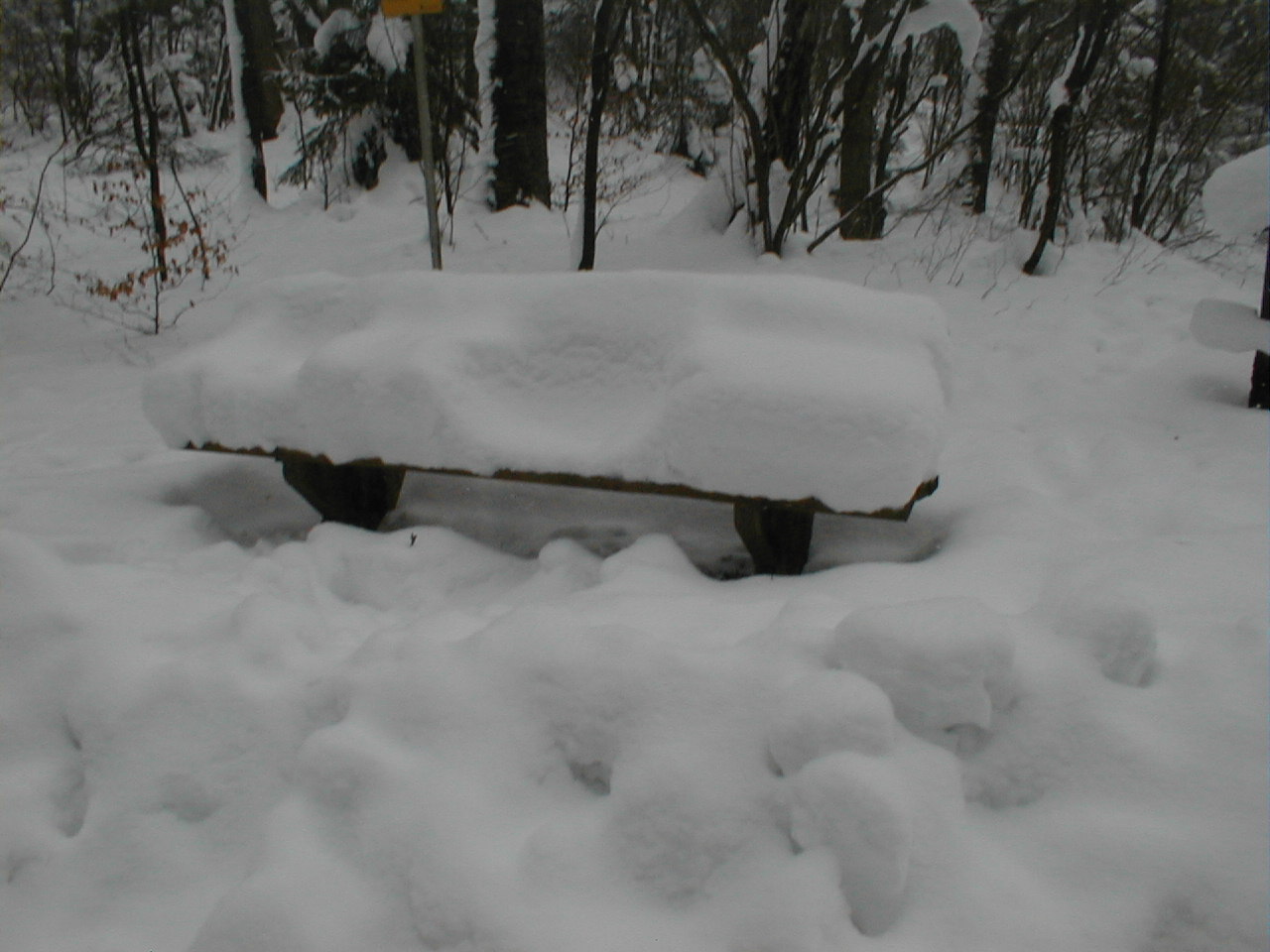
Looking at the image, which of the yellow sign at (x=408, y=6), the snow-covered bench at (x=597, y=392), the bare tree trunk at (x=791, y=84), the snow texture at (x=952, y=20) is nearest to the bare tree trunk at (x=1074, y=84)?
the snow texture at (x=952, y=20)

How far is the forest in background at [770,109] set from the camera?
19.0ft

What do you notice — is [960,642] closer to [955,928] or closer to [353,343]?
[955,928]

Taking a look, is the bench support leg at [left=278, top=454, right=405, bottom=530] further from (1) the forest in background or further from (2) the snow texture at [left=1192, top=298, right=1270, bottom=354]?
(2) the snow texture at [left=1192, top=298, right=1270, bottom=354]

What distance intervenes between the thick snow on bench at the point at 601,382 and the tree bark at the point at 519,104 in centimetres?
502

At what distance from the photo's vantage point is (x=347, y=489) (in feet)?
10.4

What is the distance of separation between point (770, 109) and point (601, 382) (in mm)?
4005

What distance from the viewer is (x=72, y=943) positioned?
163cm

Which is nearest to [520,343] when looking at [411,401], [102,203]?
[411,401]


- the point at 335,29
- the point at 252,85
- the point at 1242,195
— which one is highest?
the point at 335,29

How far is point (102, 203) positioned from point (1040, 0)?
10.6 meters

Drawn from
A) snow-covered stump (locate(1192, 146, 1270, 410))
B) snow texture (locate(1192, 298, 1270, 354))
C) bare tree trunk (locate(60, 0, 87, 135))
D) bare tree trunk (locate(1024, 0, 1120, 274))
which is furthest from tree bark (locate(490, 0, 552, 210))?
bare tree trunk (locate(60, 0, 87, 135))

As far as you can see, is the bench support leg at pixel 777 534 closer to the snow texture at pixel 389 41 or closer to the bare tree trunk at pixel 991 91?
the bare tree trunk at pixel 991 91

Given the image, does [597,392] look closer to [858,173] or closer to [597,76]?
[597,76]

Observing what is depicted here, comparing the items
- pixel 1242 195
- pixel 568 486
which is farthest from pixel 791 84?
pixel 568 486
